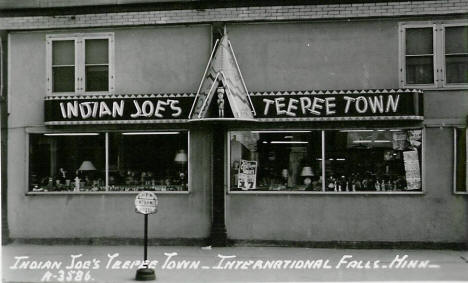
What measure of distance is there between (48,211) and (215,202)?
4.10m

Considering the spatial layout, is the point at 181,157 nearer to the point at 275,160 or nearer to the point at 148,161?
the point at 148,161

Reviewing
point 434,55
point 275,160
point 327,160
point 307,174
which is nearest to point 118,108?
A: point 275,160

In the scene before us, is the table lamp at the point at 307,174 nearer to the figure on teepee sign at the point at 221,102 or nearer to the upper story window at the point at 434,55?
the figure on teepee sign at the point at 221,102

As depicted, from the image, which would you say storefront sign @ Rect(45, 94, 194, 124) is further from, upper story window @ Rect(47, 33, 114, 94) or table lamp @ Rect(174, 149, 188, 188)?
table lamp @ Rect(174, 149, 188, 188)

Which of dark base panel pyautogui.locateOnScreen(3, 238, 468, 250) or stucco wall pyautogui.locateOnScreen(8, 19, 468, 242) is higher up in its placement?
stucco wall pyautogui.locateOnScreen(8, 19, 468, 242)

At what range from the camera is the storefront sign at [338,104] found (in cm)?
1322

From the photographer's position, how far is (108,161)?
14453 millimetres

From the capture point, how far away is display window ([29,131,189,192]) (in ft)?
Result: 47.0

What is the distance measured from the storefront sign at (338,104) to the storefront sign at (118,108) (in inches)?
71.0

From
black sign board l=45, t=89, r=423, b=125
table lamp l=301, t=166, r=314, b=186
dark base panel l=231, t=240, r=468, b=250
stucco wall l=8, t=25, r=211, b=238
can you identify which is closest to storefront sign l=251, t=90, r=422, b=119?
black sign board l=45, t=89, r=423, b=125

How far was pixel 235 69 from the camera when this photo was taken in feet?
45.1

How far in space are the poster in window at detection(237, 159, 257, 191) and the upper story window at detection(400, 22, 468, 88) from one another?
3.86 meters

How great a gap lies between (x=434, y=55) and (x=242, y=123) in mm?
4571

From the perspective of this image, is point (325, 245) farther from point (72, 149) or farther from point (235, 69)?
point (72, 149)
